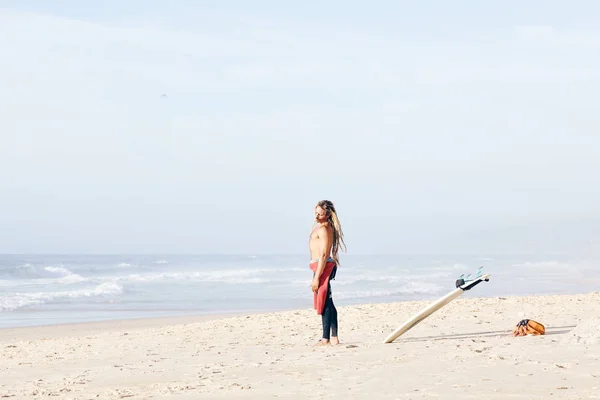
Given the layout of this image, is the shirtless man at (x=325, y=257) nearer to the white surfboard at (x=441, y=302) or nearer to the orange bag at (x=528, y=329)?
the white surfboard at (x=441, y=302)

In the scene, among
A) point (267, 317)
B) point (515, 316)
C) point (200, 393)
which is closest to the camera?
point (200, 393)

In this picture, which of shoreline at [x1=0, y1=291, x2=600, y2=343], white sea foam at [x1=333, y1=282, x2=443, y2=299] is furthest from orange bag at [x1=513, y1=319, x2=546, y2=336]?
white sea foam at [x1=333, y1=282, x2=443, y2=299]

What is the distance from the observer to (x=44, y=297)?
23984 mm

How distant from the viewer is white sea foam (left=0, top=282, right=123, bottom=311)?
70.4 feet

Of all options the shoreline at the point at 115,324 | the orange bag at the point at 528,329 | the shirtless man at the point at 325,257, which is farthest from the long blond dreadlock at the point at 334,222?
the shoreline at the point at 115,324

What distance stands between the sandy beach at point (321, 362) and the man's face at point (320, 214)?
1381mm

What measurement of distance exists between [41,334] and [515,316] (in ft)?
26.4

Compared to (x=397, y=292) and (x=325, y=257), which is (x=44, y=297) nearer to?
(x=397, y=292)

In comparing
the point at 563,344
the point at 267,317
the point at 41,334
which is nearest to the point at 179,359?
the point at 563,344

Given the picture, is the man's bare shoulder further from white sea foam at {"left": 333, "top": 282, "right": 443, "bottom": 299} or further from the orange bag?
white sea foam at {"left": 333, "top": 282, "right": 443, "bottom": 299}

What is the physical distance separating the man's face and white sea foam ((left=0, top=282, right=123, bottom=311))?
1413cm

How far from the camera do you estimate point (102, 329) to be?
1459cm

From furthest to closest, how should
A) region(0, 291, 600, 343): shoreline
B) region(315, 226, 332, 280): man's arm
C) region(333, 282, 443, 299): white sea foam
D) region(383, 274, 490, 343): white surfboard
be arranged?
1. region(333, 282, 443, 299): white sea foam
2. region(0, 291, 600, 343): shoreline
3. region(383, 274, 490, 343): white surfboard
4. region(315, 226, 332, 280): man's arm

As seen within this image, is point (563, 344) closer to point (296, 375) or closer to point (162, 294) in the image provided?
point (296, 375)
